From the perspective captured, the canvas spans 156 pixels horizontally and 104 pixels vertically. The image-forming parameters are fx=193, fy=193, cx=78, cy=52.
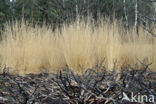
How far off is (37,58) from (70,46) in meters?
0.87

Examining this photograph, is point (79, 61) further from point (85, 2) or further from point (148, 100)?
point (85, 2)

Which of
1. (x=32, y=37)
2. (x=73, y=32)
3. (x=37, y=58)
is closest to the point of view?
(x=73, y=32)

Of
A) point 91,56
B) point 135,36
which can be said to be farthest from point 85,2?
point 91,56

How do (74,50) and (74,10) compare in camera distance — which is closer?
(74,50)

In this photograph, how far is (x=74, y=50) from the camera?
3.26m

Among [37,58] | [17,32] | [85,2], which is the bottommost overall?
[37,58]

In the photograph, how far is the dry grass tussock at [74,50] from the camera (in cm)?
325

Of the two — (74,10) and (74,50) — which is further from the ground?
(74,10)

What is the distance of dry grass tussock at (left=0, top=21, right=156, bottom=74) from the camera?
3.25 meters

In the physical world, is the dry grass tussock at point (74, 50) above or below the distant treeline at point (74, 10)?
below

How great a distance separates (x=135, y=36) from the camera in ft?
15.1

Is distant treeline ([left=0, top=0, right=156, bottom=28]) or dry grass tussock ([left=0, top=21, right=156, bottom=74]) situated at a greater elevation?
distant treeline ([left=0, top=0, right=156, bottom=28])

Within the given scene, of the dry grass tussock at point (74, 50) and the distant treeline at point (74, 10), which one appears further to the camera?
the distant treeline at point (74, 10)

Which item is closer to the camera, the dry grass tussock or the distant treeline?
the dry grass tussock
